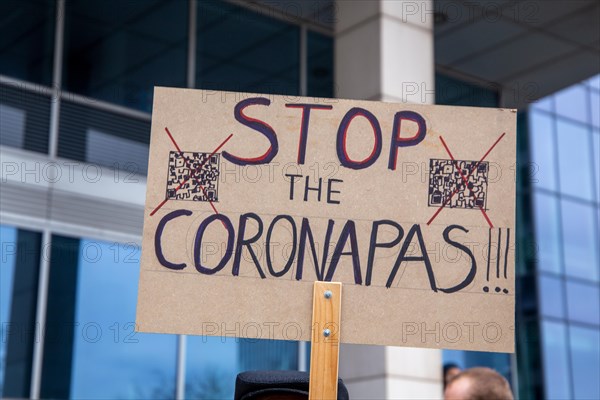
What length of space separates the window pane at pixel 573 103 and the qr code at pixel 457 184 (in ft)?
76.8

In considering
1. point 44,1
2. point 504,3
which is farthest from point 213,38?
point 504,3

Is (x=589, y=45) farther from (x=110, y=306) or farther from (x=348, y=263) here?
(x=348, y=263)

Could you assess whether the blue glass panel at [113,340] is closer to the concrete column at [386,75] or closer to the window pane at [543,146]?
the concrete column at [386,75]

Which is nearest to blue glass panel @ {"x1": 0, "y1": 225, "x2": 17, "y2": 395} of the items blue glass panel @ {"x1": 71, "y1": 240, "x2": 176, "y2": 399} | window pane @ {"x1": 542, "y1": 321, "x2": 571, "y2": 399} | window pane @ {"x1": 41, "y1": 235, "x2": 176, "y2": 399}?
window pane @ {"x1": 41, "y1": 235, "x2": 176, "y2": 399}

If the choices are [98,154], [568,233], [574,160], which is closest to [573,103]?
[574,160]

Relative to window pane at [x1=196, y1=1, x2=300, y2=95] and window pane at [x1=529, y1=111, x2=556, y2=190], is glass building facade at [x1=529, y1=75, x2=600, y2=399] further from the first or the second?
window pane at [x1=196, y1=1, x2=300, y2=95]

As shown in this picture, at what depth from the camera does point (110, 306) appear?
8664 millimetres

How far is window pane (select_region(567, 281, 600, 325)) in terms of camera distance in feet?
84.8

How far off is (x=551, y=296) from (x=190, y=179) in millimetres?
23483

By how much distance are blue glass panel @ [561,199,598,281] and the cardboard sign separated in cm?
2356

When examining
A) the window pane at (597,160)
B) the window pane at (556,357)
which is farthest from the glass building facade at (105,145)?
the window pane at (597,160)

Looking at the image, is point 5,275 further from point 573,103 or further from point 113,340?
point 573,103

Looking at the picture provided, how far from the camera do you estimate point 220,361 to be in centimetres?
933

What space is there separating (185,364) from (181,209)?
6.30 metres
